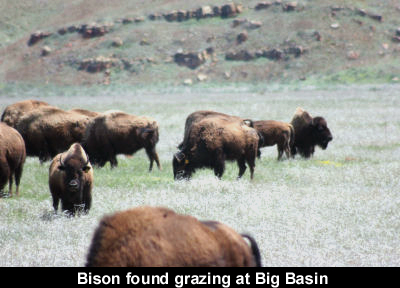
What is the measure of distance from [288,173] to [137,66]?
2221 inches

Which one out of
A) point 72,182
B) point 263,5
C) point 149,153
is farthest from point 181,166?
point 263,5

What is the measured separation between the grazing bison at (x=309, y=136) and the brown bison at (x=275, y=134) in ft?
3.20

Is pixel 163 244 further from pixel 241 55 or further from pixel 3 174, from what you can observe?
pixel 241 55

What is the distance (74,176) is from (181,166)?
412 centimetres

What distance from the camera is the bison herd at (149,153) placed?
3.35m

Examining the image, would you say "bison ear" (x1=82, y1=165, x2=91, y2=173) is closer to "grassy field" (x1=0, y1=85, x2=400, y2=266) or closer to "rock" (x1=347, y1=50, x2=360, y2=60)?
"grassy field" (x1=0, y1=85, x2=400, y2=266)

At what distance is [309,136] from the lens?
683 inches

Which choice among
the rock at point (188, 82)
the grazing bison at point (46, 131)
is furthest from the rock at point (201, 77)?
the grazing bison at point (46, 131)

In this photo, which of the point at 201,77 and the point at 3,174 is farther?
the point at 201,77

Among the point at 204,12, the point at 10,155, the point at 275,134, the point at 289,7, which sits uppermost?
the point at 10,155

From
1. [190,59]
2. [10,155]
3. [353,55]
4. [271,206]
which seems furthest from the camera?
[190,59]

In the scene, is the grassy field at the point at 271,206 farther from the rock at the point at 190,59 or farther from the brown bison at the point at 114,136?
the rock at the point at 190,59

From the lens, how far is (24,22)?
85.4 m
